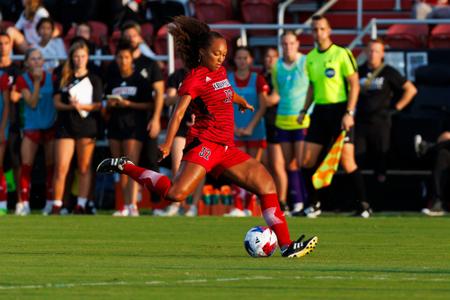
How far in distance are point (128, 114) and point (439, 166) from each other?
186 inches

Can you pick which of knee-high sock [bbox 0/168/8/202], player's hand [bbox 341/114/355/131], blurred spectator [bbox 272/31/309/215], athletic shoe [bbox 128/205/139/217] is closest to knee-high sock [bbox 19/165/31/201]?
knee-high sock [bbox 0/168/8/202]

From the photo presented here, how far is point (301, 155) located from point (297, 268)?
9.64 metres

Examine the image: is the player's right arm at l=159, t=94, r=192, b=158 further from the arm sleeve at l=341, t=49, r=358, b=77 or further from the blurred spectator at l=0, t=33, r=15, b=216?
the blurred spectator at l=0, t=33, r=15, b=216

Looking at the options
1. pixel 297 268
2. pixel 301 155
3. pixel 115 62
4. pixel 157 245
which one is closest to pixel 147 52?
pixel 115 62

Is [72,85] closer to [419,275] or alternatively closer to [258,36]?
[258,36]

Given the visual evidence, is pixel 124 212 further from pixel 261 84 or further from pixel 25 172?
pixel 261 84

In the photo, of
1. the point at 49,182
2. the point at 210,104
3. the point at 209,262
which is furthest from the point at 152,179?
the point at 49,182

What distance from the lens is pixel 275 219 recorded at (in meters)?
13.0

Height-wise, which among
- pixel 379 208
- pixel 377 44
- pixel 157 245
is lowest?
pixel 379 208

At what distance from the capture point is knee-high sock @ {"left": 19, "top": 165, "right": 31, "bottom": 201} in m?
21.9

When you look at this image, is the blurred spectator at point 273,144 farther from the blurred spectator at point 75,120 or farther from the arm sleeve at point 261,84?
the blurred spectator at point 75,120

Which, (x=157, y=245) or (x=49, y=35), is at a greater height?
(x=49, y=35)

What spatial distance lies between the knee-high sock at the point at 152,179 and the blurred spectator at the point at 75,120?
7697 millimetres

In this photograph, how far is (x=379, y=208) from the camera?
22.8m
